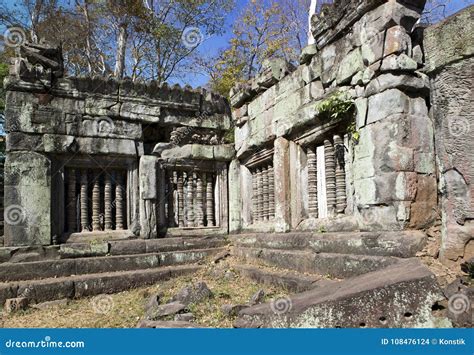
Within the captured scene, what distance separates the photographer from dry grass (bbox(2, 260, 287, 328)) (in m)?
4.58

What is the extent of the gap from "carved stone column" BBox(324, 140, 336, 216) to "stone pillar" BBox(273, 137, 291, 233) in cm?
93

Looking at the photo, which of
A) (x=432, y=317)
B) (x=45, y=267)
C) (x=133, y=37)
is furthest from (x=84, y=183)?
(x=133, y=37)

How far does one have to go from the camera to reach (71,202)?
23.2 feet

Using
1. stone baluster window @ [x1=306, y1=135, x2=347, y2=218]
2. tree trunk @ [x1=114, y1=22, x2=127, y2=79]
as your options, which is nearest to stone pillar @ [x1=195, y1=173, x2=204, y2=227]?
stone baluster window @ [x1=306, y1=135, x2=347, y2=218]

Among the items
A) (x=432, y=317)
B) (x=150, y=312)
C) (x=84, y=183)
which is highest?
(x=84, y=183)

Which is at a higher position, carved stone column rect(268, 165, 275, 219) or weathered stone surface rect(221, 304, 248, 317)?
carved stone column rect(268, 165, 275, 219)

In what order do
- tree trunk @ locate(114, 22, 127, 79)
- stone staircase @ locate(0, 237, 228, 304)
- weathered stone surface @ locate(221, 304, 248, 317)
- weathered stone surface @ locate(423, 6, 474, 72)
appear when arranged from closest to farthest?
weathered stone surface @ locate(423, 6, 474, 72) < weathered stone surface @ locate(221, 304, 248, 317) < stone staircase @ locate(0, 237, 228, 304) < tree trunk @ locate(114, 22, 127, 79)

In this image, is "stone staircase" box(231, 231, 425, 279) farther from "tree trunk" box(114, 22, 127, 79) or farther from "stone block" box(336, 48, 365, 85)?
"tree trunk" box(114, 22, 127, 79)

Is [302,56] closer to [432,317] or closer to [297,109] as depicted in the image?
[297,109]

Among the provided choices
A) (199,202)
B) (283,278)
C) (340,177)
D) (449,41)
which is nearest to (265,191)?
(199,202)

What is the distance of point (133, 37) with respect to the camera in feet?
55.1

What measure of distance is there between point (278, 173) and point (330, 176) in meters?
1.15

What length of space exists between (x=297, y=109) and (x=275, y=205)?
5.32ft

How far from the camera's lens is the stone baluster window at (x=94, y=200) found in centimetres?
707
